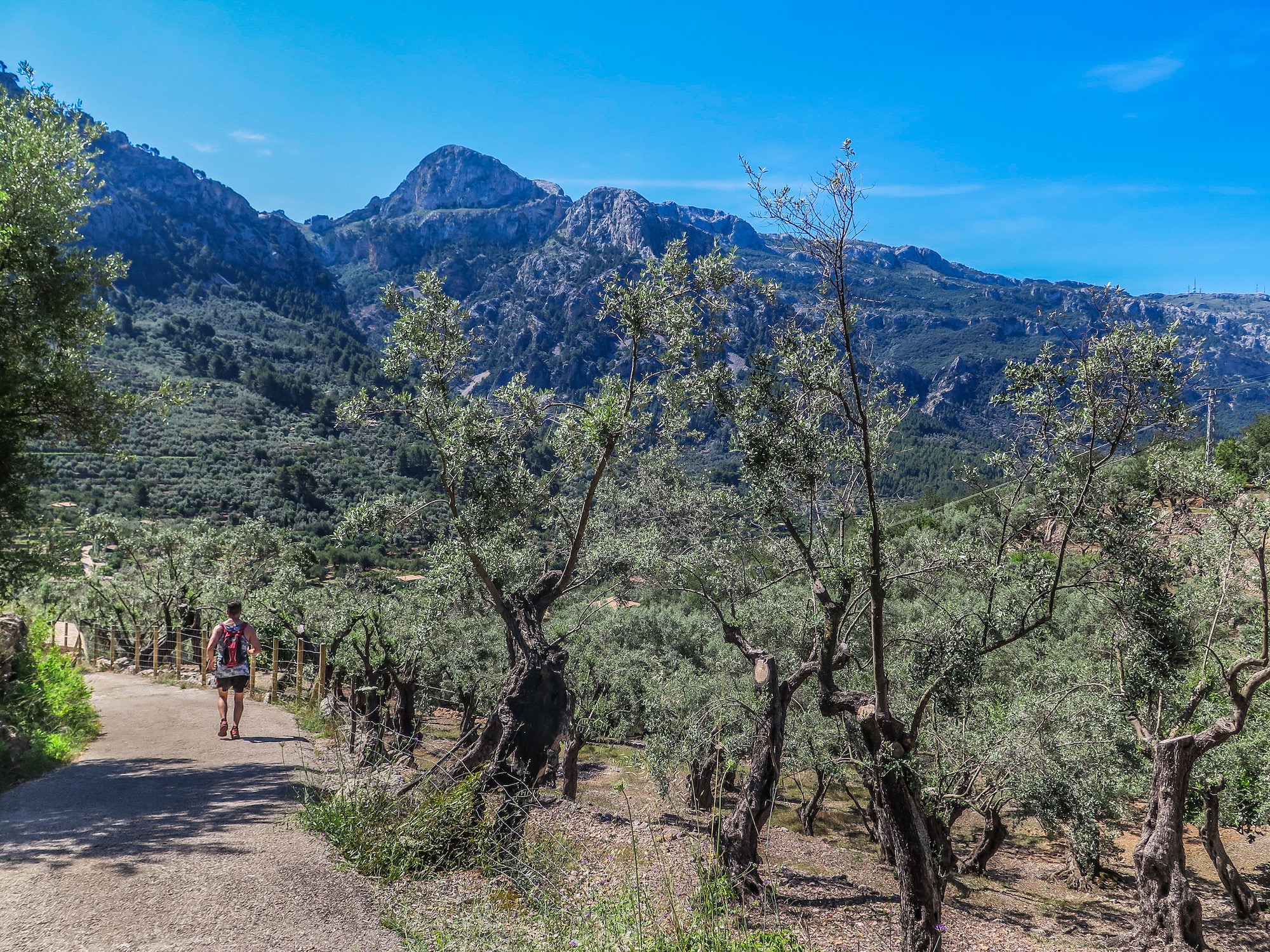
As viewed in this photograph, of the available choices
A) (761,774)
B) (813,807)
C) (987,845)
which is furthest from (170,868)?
(813,807)

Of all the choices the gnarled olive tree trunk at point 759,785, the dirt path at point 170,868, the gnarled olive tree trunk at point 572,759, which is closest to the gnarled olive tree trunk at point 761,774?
the gnarled olive tree trunk at point 759,785

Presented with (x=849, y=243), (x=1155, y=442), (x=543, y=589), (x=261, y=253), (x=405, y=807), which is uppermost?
(x=261, y=253)

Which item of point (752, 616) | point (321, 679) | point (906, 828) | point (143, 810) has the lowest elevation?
point (321, 679)

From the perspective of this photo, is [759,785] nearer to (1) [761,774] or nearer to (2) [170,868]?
(1) [761,774]

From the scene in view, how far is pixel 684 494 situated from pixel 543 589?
3007 millimetres

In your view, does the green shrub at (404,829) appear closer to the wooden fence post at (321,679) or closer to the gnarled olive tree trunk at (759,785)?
the gnarled olive tree trunk at (759,785)

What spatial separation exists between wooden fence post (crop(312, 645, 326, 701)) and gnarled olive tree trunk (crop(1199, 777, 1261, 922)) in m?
17.2

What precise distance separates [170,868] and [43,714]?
7099 millimetres

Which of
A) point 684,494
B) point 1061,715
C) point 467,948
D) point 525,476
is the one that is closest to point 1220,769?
point 1061,715

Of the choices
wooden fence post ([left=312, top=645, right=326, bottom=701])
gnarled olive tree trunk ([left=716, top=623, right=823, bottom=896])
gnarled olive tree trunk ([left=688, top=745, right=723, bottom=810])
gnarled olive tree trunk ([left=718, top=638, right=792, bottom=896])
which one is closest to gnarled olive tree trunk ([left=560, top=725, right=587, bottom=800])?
gnarled olive tree trunk ([left=688, top=745, right=723, bottom=810])

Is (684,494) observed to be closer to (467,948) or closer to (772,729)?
(772,729)

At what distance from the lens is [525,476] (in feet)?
36.9

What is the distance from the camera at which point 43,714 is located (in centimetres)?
1012

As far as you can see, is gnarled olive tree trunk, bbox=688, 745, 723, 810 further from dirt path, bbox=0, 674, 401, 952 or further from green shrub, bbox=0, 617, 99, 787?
green shrub, bbox=0, 617, 99, 787
